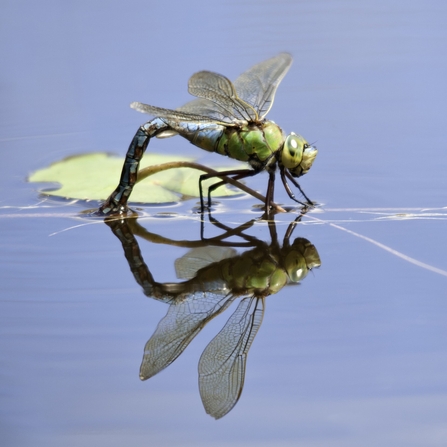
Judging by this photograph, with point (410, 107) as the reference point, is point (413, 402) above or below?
below

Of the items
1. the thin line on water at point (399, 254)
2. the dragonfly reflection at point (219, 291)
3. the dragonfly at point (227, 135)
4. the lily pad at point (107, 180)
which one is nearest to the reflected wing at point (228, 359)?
the dragonfly reflection at point (219, 291)

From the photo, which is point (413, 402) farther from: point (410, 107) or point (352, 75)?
point (352, 75)

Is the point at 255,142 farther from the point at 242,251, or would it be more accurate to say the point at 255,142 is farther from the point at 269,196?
the point at 242,251

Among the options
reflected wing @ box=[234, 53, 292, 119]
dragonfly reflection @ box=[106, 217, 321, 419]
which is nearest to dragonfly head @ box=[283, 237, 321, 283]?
dragonfly reflection @ box=[106, 217, 321, 419]

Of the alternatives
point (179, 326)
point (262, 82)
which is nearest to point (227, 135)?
point (262, 82)

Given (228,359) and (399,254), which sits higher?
(399,254)

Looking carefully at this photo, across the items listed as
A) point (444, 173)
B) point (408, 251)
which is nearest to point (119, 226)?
point (408, 251)
